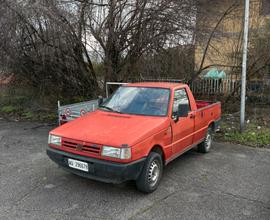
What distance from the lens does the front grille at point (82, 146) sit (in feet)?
11.8

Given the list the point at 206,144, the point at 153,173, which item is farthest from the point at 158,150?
the point at 206,144

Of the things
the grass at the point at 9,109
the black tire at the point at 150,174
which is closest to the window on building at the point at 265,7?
the black tire at the point at 150,174

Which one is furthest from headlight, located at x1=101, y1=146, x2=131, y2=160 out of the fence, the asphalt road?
the fence

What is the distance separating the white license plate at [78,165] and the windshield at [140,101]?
49.6 inches

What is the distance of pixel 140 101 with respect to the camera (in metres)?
4.70

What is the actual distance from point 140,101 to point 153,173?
4.32 ft

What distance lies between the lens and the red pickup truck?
3547mm

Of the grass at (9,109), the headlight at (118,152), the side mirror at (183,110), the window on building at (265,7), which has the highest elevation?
the window on building at (265,7)

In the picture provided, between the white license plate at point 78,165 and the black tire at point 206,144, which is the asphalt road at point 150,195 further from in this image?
the white license plate at point 78,165

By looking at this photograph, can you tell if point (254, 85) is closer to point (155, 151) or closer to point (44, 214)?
Answer: point (155, 151)

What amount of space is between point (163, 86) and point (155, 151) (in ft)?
4.53

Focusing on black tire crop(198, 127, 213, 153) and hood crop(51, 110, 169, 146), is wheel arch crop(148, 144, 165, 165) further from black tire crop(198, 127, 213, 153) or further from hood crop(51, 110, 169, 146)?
black tire crop(198, 127, 213, 153)

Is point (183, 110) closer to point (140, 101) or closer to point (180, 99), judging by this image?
point (180, 99)

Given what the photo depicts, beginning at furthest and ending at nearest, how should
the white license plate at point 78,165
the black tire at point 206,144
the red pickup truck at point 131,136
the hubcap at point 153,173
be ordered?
the black tire at point 206,144 < the hubcap at point 153,173 < the white license plate at point 78,165 < the red pickup truck at point 131,136
